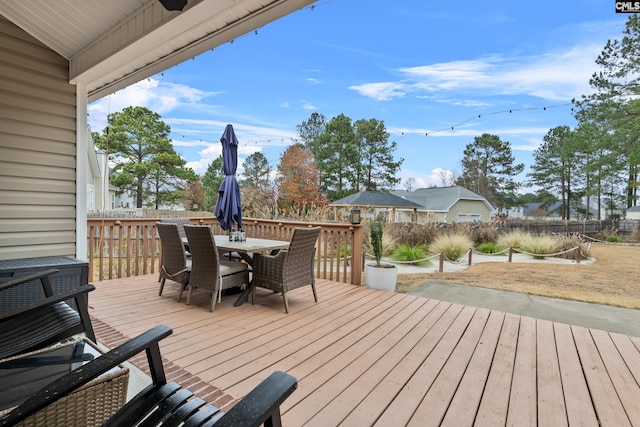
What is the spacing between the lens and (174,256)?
11.7 ft

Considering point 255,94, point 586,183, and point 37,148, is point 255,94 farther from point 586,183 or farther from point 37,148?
point 586,183

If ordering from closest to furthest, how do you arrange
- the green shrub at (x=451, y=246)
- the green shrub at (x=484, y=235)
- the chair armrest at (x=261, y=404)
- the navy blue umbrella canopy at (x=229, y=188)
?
the chair armrest at (x=261, y=404) < the navy blue umbrella canopy at (x=229, y=188) < the green shrub at (x=451, y=246) < the green shrub at (x=484, y=235)

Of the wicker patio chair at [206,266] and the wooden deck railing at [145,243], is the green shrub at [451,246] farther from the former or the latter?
the wicker patio chair at [206,266]

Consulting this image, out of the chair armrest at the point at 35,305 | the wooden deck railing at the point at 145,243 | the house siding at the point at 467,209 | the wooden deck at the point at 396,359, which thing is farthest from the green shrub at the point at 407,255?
the house siding at the point at 467,209

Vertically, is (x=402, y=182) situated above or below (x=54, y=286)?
above

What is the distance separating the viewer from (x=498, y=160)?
2445 cm

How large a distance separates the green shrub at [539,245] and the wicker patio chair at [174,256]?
353 inches

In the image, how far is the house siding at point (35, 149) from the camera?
249 centimetres

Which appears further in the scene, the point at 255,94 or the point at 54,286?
the point at 255,94

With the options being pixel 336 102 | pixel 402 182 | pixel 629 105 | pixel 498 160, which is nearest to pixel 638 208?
pixel 629 105

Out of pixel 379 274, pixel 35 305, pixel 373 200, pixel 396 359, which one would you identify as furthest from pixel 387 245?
pixel 373 200

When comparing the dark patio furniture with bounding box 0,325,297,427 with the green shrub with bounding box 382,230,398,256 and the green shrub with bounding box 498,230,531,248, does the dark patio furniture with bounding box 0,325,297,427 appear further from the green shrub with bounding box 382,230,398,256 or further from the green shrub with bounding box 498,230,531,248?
the green shrub with bounding box 498,230,531,248

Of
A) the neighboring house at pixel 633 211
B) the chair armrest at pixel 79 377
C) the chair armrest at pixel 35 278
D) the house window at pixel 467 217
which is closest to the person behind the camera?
the chair armrest at pixel 79 377

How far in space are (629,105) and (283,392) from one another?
12.5m
